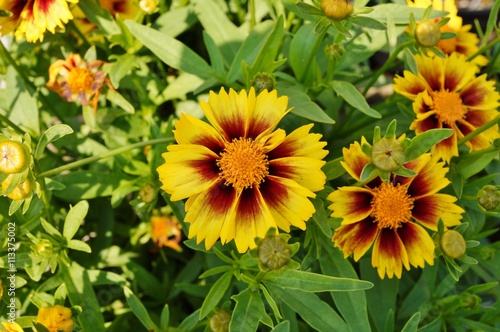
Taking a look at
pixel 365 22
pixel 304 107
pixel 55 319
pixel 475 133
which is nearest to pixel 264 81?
pixel 304 107

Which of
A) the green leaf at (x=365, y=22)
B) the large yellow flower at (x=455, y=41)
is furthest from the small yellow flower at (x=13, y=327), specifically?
the large yellow flower at (x=455, y=41)

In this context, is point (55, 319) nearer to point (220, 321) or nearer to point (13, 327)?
point (13, 327)

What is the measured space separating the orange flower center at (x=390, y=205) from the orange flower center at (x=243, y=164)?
0.24 meters

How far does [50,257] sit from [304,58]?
701 millimetres

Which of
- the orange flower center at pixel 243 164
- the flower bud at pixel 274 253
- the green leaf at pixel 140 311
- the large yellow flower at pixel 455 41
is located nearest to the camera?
the flower bud at pixel 274 253

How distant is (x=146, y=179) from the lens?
1.18 m

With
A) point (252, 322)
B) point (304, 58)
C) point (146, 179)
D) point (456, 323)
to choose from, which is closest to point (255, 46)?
point (304, 58)

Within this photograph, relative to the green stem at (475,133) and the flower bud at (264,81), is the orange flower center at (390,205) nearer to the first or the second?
the green stem at (475,133)

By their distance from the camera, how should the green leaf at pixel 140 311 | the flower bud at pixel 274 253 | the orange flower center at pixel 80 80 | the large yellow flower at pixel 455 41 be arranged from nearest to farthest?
the flower bud at pixel 274 253 → the green leaf at pixel 140 311 → the orange flower center at pixel 80 80 → the large yellow flower at pixel 455 41

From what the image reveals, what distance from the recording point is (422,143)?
2.94 ft

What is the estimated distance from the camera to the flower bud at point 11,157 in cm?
87

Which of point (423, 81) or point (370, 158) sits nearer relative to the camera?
point (370, 158)

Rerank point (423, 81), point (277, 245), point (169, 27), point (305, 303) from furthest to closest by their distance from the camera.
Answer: point (169, 27) < point (423, 81) < point (305, 303) < point (277, 245)

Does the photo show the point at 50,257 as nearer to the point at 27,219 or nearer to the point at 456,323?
the point at 27,219
